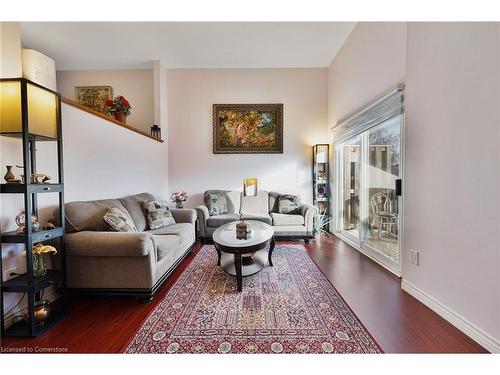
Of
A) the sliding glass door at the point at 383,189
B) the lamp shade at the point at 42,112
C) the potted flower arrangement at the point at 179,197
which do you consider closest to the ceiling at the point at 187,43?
the sliding glass door at the point at 383,189

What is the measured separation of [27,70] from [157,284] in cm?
293

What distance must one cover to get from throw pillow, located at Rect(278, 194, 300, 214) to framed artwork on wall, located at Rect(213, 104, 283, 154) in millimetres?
1049

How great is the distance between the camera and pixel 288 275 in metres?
2.40

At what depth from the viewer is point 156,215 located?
289 centimetres

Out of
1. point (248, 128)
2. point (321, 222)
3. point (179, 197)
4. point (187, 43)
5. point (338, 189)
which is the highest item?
point (187, 43)

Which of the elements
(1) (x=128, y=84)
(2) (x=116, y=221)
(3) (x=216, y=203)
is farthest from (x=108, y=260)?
(1) (x=128, y=84)

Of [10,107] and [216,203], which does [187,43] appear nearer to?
[216,203]

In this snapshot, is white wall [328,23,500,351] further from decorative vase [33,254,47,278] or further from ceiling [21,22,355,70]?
decorative vase [33,254,47,278]

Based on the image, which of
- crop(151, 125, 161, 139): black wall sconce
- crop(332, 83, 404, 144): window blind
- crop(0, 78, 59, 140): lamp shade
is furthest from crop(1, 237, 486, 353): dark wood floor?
crop(151, 125, 161, 139): black wall sconce

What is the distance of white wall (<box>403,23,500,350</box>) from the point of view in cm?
132

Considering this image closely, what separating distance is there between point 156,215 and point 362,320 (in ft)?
8.27

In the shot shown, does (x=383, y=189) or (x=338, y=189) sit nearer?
(x=383, y=189)

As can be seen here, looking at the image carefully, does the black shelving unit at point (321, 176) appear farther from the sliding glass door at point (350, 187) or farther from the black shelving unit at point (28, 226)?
the black shelving unit at point (28, 226)

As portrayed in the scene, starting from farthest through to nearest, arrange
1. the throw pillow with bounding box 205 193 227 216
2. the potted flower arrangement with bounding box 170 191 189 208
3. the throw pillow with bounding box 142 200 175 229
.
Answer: the potted flower arrangement with bounding box 170 191 189 208 < the throw pillow with bounding box 205 193 227 216 < the throw pillow with bounding box 142 200 175 229
